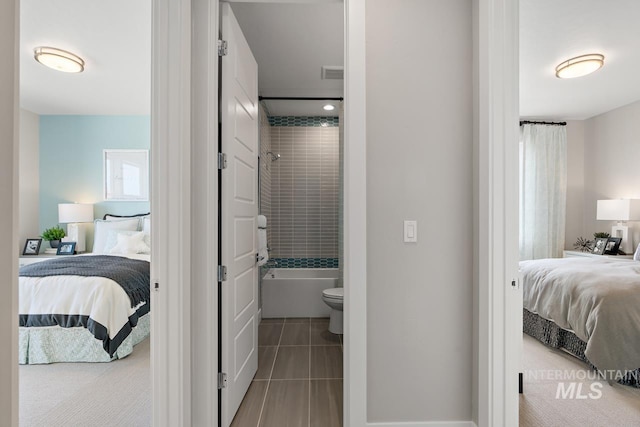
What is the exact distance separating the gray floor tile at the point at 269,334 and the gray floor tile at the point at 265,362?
156 mm

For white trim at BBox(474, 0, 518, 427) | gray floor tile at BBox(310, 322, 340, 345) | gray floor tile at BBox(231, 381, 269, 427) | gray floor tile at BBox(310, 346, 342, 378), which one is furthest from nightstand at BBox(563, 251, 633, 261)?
gray floor tile at BBox(231, 381, 269, 427)

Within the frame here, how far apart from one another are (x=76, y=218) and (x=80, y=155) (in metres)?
Result: 0.96

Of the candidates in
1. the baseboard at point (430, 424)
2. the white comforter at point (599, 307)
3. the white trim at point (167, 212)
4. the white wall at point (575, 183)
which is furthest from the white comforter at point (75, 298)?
the white wall at point (575, 183)

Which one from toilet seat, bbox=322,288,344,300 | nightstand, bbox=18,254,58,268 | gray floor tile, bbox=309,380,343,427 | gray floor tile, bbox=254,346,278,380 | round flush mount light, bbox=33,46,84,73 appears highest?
round flush mount light, bbox=33,46,84,73

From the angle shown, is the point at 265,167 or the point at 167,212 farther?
the point at 265,167

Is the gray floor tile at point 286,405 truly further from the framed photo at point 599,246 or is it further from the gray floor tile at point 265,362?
the framed photo at point 599,246

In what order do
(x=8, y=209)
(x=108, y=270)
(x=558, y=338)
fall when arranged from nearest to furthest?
(x=8, y=209), (x=558, y=338), (x=108, y=270)

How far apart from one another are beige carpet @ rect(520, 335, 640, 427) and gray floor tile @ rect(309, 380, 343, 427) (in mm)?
1038

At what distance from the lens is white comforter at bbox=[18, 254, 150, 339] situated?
2.80 metres

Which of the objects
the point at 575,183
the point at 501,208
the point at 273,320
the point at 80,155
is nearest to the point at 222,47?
the point at 501,208

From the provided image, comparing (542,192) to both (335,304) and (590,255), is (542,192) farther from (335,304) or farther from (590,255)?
(335,304)

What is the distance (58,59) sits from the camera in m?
3.27

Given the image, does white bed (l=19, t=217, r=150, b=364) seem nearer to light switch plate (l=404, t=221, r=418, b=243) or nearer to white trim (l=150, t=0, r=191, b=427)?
white trim (l=150, t=0, r=191, b=427)

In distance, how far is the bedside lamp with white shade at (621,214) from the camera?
177 inches
